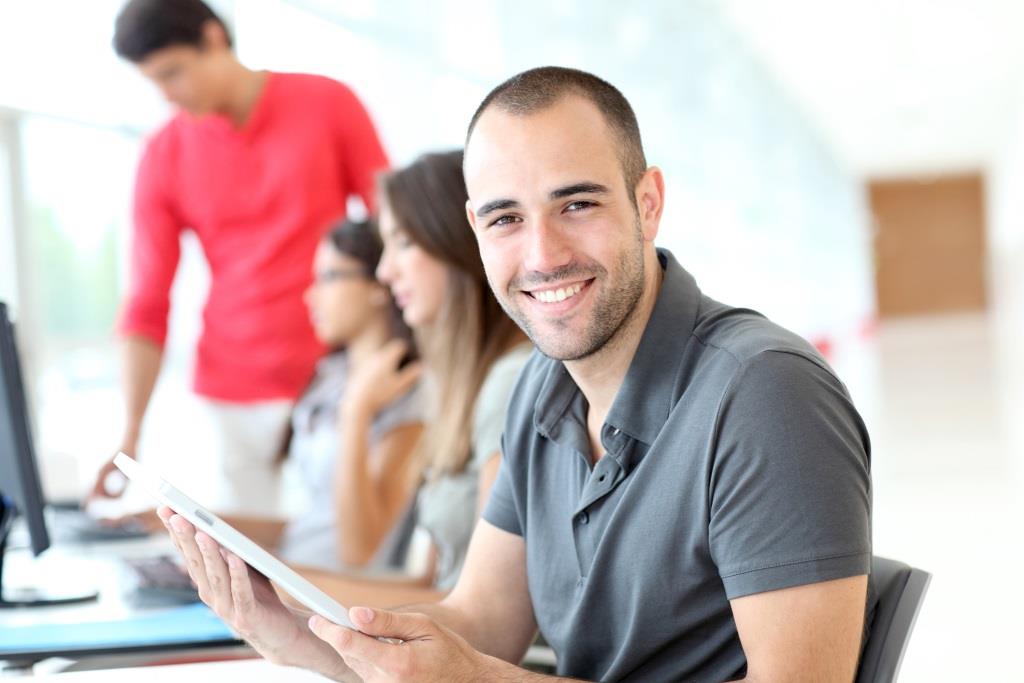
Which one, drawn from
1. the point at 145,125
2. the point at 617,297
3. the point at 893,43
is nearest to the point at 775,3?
the point at 893,43

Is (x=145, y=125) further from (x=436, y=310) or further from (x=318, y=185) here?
(x=436, y=310)

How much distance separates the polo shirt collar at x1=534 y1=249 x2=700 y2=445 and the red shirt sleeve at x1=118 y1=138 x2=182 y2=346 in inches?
79.1

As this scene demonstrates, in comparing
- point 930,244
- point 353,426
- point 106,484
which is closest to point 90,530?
point 106,484

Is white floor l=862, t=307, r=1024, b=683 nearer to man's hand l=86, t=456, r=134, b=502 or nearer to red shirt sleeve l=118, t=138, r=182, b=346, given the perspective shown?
man's hand l=86, t=456, r=134, b=502

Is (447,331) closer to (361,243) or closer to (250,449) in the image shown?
(361,243)

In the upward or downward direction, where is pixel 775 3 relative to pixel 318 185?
upward

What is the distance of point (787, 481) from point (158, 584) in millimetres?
1052

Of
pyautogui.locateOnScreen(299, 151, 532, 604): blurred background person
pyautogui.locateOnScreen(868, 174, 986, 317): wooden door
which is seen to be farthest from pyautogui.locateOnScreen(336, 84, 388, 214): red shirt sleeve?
pyautogui.locateOnScreen(868, 174, 986, 317): wooden door

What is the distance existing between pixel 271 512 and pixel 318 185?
0.87 m

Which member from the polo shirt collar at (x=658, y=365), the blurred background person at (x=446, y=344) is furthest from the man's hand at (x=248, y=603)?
the blurred background person at (x=446, y=344)

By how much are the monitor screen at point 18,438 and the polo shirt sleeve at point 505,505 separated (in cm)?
63

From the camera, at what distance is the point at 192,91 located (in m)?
2.83

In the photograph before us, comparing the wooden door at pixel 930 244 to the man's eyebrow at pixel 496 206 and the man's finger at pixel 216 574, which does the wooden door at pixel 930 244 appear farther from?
the man's finger at pixel 216 574

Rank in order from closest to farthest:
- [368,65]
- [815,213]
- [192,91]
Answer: [192,91], [368,65], [815,213]
